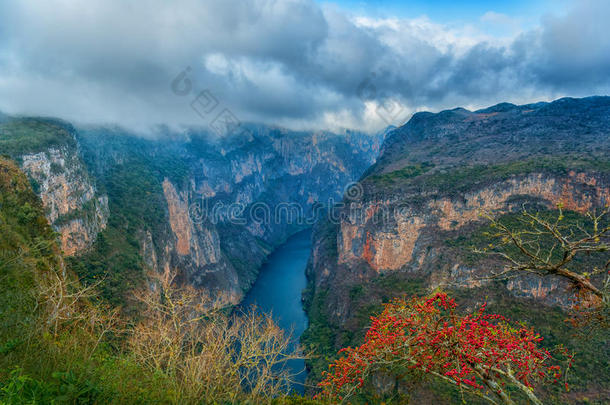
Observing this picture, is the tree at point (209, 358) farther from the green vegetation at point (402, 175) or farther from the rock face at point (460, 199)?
the green vegetation at point (402, 175)

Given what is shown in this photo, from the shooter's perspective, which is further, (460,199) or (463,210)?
(460,199)

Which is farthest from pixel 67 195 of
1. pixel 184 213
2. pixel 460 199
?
pixel 460 199

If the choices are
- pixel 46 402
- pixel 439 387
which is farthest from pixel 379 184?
pixel 46 402

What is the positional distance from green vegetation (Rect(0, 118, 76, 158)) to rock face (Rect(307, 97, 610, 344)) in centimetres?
5158

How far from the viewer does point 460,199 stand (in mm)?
51469

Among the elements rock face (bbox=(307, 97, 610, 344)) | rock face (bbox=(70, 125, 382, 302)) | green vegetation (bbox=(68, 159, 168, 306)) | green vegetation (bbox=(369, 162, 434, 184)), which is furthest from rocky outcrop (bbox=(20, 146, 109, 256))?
green vegetation (bbox=(369, 162, 434, 184))

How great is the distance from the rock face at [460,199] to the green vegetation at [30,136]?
5158cm

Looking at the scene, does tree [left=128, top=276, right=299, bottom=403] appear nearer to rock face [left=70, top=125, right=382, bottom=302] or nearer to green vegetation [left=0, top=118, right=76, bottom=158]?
rock face [left=70, top=125, right=382, bottom=302]

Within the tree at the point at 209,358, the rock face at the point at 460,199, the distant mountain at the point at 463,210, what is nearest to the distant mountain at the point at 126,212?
the tree at the point at 209,358

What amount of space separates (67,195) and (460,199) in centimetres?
6007

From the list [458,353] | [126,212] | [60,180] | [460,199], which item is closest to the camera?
[458,353]

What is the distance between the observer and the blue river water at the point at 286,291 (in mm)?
61659

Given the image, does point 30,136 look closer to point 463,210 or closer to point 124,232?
point 124,232

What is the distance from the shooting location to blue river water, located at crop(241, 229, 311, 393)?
61659mm
